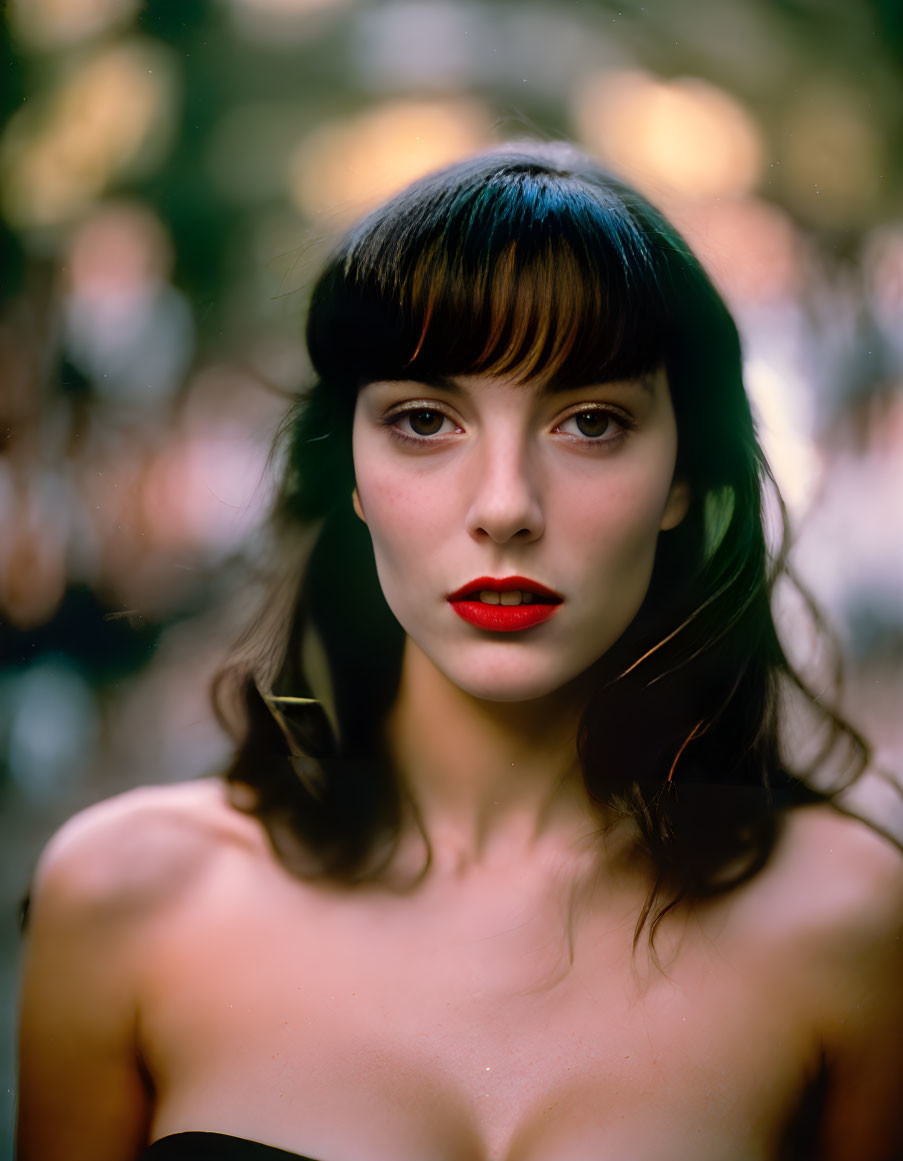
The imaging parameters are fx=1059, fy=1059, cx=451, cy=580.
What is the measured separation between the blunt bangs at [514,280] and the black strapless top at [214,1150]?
62 centimetres

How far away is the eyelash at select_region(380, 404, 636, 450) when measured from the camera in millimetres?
837

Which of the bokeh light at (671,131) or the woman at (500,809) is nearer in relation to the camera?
the woman at (500,809)

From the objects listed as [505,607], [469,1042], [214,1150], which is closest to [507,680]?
[505,607]

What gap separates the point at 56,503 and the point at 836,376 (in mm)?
732

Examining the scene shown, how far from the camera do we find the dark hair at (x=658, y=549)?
31.8 inches

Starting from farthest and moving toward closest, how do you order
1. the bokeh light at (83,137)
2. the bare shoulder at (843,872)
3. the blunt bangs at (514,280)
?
the bokeh light at (83,137)
the bare shoulder at (843,872)
the blunt bangs at (514,280)

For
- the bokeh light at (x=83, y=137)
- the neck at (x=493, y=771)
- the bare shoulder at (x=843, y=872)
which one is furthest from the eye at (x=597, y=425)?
the bokeh light at (x=83, y=137)

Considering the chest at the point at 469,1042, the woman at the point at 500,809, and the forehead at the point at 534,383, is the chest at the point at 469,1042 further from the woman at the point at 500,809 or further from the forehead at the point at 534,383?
the forehead at the point at 534,383

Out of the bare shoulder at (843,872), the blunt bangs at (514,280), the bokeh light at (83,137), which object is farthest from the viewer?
the bokeh light at (83,137)

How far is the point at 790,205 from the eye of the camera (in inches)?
37.5

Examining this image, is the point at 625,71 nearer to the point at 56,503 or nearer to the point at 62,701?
the point at 56,503

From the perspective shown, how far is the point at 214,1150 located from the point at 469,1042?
0.22 metres

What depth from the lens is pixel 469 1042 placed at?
85 centimetres

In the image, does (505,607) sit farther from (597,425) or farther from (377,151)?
(377,151)
